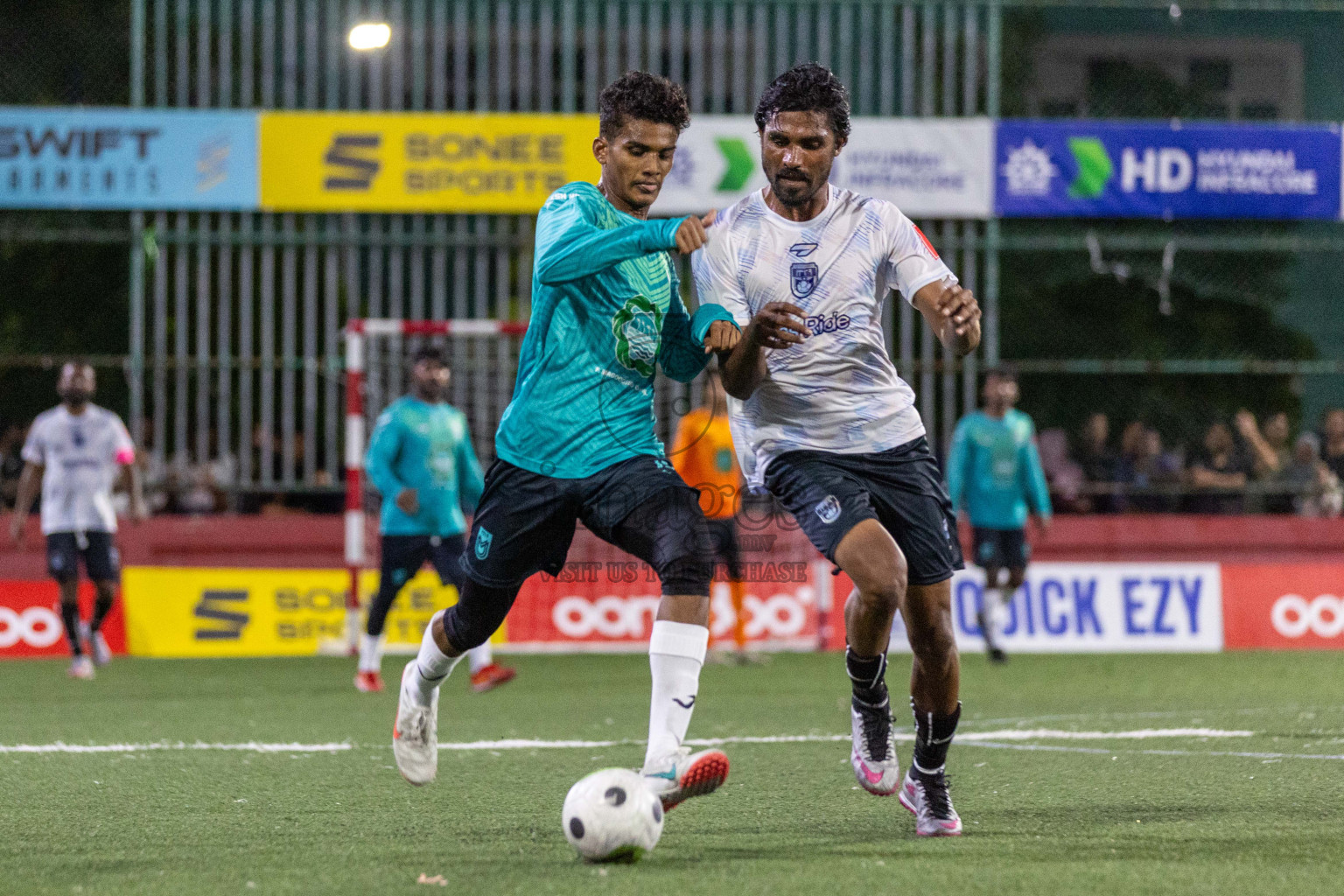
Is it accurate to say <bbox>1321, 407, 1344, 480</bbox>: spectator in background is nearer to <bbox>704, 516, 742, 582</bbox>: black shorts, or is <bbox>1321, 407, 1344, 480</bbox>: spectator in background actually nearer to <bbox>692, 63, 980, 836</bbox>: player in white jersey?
<bbox>704, 516, 742, 582</bbox>: black shorts

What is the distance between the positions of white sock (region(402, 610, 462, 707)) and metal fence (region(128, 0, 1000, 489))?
9.30 metres

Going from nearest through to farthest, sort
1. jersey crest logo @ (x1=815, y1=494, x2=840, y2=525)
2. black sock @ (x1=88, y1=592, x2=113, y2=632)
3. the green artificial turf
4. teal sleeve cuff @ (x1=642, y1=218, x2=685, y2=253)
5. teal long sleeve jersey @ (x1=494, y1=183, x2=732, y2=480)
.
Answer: the green artificial turf, teal sleeve cuff @ (x1=642, y1=218, x2=685, y2=253), teal long sleeve jersey @ (x1=494, y1=183, x2=732, y2=480), jersey crest logo @ (x1=815, y1=494, x2=840, y2=525), black sock @ (x1=88, y1=592, x2=113, y2=632)

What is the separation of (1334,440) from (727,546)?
5714 mm

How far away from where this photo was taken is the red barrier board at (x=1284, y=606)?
1455cm

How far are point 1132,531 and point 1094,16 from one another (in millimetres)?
8163

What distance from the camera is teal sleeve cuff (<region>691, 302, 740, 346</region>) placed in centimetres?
520

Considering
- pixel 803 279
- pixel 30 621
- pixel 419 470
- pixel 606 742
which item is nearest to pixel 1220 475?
pixel 419 470

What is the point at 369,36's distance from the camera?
14766mm

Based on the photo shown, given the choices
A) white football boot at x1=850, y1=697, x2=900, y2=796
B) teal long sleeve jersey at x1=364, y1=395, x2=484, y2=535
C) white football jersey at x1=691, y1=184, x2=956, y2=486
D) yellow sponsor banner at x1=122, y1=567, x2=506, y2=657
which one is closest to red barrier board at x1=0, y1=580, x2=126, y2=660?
yellow sponsor banner at x1=122, y1=567, x2=506, y2=657

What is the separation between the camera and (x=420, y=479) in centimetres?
1109

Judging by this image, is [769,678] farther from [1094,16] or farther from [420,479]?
[1094,16]

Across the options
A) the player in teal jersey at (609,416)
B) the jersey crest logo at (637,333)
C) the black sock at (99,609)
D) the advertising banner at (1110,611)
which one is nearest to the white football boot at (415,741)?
the player in teal jersey at (609,416)

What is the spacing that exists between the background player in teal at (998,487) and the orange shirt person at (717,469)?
1.63 meters

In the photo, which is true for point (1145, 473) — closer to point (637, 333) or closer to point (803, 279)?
point (803, 279)
